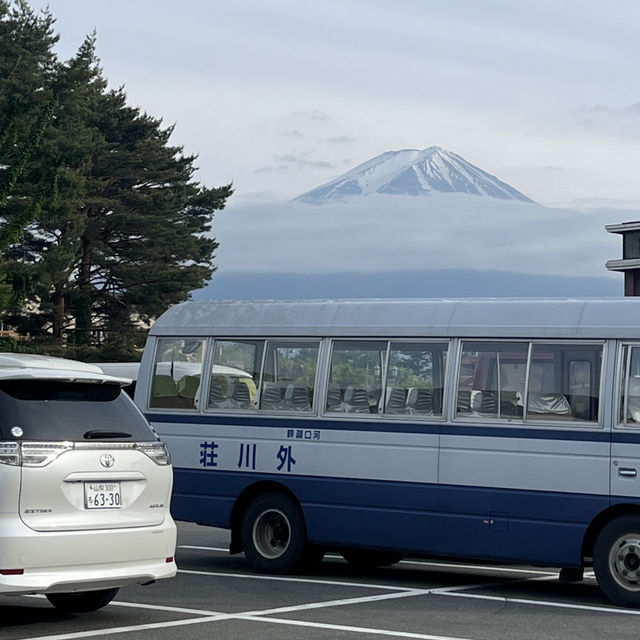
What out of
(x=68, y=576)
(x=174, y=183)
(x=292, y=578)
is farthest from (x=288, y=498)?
(x=174, y=183)

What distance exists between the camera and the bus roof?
12.4 metres

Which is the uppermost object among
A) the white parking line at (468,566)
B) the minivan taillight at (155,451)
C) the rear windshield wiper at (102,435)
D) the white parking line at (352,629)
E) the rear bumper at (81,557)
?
the rear windshield wiper at (102,435)

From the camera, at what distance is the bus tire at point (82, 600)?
34.5 ft

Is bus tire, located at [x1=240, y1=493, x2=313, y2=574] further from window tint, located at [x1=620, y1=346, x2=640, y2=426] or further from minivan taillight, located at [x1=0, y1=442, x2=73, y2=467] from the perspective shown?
minivan taillight, located at [x1=0, y1=442, x2=73, y2=467]

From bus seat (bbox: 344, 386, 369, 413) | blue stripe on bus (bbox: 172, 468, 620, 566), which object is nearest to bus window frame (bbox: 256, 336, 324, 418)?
bus seat (bbox: 344, 386, 369, 413)

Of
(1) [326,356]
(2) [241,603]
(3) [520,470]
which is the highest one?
(1) [326,356]

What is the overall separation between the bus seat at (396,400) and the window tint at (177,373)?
2379 mm

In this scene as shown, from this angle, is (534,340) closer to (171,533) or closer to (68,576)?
(171,533)

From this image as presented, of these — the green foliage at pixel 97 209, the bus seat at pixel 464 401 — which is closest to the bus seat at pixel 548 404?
the bus seat at pixel 464 401

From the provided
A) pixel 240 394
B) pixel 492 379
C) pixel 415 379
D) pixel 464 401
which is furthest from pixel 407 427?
pixel 240 394

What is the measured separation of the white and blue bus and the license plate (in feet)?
13.5

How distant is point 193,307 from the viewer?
50.1 feet

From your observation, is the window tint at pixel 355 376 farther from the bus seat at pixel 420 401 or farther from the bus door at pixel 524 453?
the bus door at pixel 524 453

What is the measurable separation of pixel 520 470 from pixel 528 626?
2211 mm
